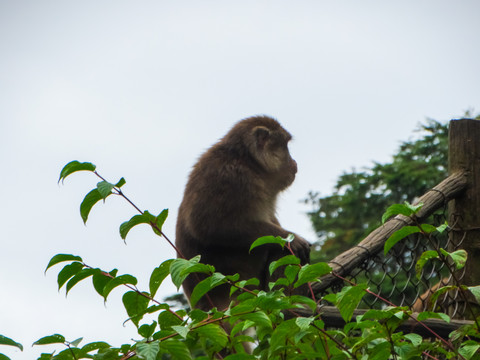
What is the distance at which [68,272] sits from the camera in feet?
5.86

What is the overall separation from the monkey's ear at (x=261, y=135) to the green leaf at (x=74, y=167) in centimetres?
352

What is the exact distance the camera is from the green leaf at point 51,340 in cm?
164

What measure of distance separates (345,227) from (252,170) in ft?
47.5

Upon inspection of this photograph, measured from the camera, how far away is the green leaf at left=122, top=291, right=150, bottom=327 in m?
1.77

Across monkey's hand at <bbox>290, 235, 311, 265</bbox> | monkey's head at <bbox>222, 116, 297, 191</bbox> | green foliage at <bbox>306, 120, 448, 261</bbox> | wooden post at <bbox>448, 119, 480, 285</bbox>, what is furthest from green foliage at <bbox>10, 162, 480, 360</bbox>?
green foliage at <bbox>306, 120, 448, 261</bbox>

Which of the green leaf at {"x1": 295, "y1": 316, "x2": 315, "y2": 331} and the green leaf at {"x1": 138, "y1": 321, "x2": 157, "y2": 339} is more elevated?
the green leaf at {"x1": 138, "y1": 321, "x2": 157, "y2": 339}

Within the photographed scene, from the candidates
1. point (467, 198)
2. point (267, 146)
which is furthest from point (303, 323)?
point (267, 146)

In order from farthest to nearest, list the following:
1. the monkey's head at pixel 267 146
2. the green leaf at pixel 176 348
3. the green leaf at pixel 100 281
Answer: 1. the monkey's head at pixel 267 146
2. the green leaf at pixel 100 281
3. the green leaf at pixel 176 348

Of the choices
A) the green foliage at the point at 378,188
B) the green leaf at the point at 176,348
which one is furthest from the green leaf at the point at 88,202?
the green foliage at the point at 378,188

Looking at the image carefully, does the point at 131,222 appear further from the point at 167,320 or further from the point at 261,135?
the point at 261,135

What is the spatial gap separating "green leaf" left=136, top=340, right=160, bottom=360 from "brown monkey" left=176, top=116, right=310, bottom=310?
9.66 feet

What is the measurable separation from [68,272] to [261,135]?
3.76 meters

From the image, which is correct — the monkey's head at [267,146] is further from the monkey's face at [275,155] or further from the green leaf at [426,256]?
the green leaf at [426,256]

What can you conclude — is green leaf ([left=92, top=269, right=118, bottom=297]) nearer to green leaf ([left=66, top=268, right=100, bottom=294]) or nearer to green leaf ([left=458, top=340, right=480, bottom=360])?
green leaf ([left=66, top=268, right=100, bottom=294])
